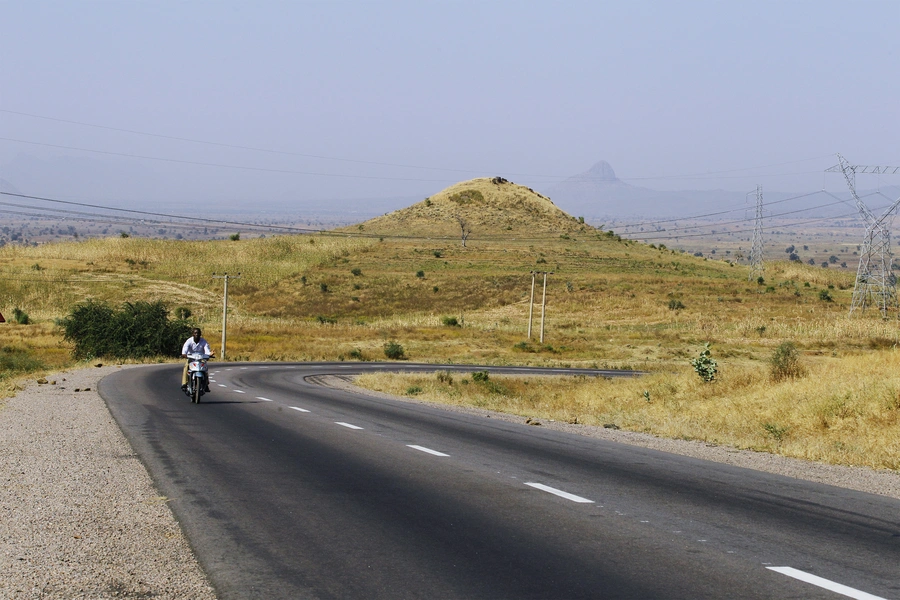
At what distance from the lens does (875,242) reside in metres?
68.6

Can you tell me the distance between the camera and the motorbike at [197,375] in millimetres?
23531

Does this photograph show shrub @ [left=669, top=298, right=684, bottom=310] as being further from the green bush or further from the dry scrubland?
the green bush

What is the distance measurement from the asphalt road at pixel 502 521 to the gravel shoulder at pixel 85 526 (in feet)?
1.04

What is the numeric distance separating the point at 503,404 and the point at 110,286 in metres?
86.2

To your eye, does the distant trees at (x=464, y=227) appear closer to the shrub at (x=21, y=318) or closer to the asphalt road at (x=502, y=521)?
the shrub at (x=21, y=318)

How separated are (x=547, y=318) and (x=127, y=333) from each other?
43.1 metres

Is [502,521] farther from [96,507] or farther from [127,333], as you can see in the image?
[127,333]

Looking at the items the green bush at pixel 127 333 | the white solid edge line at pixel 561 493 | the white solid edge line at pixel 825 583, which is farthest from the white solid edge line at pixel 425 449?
the green bush at pixel 127 333

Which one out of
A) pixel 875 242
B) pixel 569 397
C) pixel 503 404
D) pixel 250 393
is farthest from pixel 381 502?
pixel 875 242

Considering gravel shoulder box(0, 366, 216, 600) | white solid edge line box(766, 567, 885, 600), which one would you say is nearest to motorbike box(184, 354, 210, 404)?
gravel shoulder box(0, 366, 216, 600)

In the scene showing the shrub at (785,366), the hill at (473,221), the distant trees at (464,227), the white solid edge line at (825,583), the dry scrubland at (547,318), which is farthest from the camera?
the hill at (473,221)

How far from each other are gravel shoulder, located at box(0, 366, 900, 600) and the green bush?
3967cm

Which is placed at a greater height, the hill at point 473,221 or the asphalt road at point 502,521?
the hill at point 473,221

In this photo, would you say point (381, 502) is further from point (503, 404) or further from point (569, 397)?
point (569, 397)
